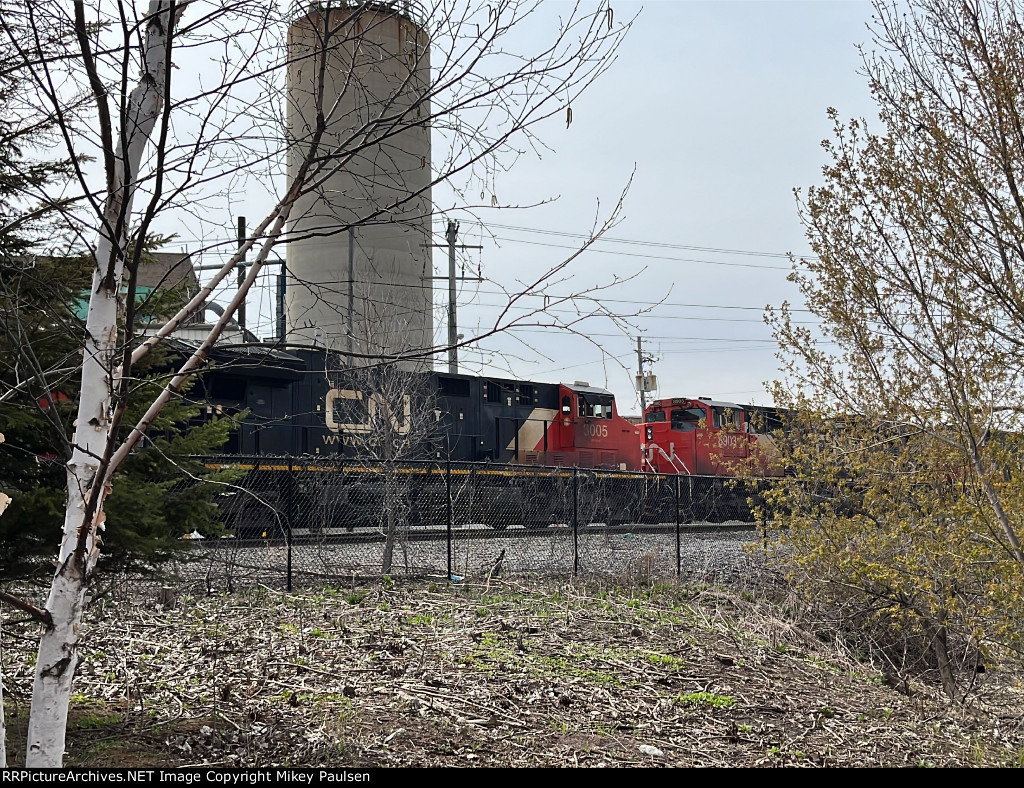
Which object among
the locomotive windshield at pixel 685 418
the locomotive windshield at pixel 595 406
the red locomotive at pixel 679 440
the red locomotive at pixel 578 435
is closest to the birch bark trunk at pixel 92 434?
the red locomotive at pixel 578 435

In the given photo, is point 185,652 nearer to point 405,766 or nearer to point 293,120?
point 405,766

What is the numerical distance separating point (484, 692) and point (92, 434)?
3.59 meters

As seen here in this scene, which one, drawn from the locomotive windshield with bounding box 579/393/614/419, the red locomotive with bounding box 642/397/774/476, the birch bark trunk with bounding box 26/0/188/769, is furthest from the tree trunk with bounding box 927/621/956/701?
the red locomotive with bounding box 642/397/774/476

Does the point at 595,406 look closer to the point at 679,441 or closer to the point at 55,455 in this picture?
the point at 679,441

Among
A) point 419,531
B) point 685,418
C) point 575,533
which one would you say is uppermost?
point 685,418

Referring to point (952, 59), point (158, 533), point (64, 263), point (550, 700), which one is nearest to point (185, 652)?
point (158, 533)

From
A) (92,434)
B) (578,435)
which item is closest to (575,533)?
(92,434)

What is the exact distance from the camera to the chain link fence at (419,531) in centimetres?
1041

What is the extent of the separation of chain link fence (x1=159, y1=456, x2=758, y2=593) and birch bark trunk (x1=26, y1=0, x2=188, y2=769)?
18.2 feet

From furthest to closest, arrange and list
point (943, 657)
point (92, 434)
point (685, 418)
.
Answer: point (685, 418) → point (943, 657) → point (92, 434)

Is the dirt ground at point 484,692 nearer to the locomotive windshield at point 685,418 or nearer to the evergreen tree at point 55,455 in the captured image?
the evergreen tree at point 55,455

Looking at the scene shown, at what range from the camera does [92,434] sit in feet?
9.89

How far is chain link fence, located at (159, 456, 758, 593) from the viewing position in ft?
34.1

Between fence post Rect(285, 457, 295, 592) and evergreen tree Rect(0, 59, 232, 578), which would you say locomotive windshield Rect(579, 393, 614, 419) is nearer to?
fence post Rect(285, 457, 295, 592)
